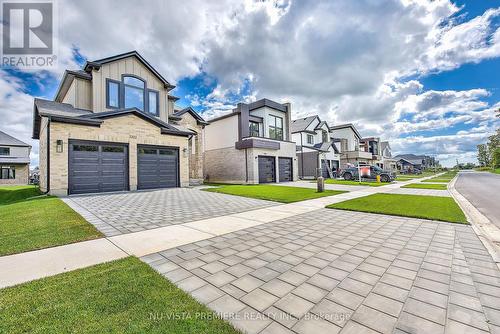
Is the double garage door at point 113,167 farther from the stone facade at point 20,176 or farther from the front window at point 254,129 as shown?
the stone facade at point 20,176

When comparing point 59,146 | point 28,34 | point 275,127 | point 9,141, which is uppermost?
point 28,34

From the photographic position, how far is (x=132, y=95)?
56.7 ft

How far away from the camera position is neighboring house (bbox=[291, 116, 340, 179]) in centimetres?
2956

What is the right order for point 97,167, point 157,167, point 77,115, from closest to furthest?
point 77,115
point 97,167
point 157,167

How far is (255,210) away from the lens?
8.09 metres

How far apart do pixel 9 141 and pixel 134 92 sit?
3091cm

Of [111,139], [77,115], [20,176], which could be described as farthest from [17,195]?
[20,176]

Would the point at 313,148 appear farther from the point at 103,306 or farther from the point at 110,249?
the point at 103,306

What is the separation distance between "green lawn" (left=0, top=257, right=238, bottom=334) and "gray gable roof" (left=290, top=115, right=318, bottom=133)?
101 feet

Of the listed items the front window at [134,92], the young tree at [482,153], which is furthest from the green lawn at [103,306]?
the young tree at [482,153]

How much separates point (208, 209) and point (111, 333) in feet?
20.5

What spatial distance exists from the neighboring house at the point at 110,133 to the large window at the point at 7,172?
70.3 ft

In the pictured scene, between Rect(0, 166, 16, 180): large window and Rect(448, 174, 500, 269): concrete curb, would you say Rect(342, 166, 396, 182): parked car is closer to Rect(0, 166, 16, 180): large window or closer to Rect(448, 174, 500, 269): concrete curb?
Rect(448, 174, 500, 269): concrete curb

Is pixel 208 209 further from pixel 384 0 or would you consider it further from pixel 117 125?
pixel 384 0
